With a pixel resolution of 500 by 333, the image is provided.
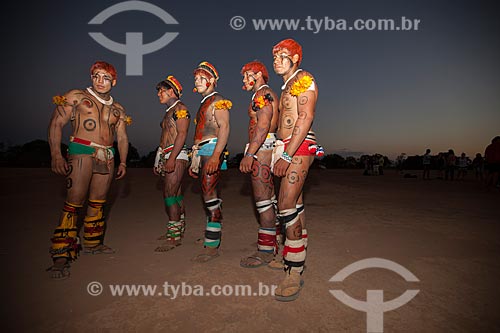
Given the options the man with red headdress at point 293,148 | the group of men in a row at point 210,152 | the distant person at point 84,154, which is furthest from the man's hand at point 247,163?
the distant person at point 84,154

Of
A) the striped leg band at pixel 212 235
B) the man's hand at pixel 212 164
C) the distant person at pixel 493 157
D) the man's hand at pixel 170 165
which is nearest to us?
the man's hand at pixel 212 164

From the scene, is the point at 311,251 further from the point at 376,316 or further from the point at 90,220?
the point at 90,220

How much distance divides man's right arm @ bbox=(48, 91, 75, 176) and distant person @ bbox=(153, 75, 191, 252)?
1332mm

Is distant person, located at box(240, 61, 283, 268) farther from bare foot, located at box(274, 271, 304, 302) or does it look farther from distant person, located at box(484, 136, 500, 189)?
distant person, located at box(484, 136, 500, 189)

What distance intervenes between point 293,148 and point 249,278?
1.63 m

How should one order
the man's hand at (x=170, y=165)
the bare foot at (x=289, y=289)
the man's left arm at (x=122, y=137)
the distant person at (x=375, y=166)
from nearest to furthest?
the bare foot at (x=289, y=289), the man's left arm at (x=122, y=137), the man's hand at (x=170, y=165), the distant person at (x=375, y=166)

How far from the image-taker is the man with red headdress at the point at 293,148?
9.26 feet

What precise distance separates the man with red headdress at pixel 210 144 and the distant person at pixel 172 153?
32 cm

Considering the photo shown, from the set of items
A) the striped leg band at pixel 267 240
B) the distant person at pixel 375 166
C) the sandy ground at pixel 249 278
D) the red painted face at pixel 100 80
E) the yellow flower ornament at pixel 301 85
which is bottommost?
the sandy ground at pixel 249 278

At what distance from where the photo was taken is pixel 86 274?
3283 mm

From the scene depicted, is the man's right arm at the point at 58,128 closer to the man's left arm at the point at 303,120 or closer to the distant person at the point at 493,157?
the man's left arm at the point at 303,120

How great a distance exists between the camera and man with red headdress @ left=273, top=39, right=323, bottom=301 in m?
2.82

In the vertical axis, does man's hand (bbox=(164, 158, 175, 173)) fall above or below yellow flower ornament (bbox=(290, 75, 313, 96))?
below

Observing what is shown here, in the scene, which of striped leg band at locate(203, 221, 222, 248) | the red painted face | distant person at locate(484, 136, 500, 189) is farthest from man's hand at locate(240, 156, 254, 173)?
distant person at locate(484, 136, 500, 189)
